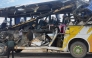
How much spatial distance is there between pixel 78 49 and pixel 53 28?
1.79 m

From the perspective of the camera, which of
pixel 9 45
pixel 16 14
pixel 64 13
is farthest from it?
pixel 16 14

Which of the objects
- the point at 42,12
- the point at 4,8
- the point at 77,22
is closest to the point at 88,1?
the point at 77,22

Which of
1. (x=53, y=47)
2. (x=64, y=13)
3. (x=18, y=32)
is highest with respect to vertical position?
(x=64, y=13)

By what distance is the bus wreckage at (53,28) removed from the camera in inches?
428

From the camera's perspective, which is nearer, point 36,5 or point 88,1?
point 88,1

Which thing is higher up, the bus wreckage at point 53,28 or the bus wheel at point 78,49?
the bus wreckage at point 53,28

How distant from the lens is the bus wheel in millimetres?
10859

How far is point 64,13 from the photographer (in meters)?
12.1

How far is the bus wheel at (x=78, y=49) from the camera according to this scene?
428 inches

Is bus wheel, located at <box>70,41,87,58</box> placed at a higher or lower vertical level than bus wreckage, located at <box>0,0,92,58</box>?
lower

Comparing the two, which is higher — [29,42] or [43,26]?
→ [43,26]

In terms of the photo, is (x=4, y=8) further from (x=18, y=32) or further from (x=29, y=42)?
(x=29, y=42)

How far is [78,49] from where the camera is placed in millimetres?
11016

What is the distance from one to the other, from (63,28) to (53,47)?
3.59 feet
